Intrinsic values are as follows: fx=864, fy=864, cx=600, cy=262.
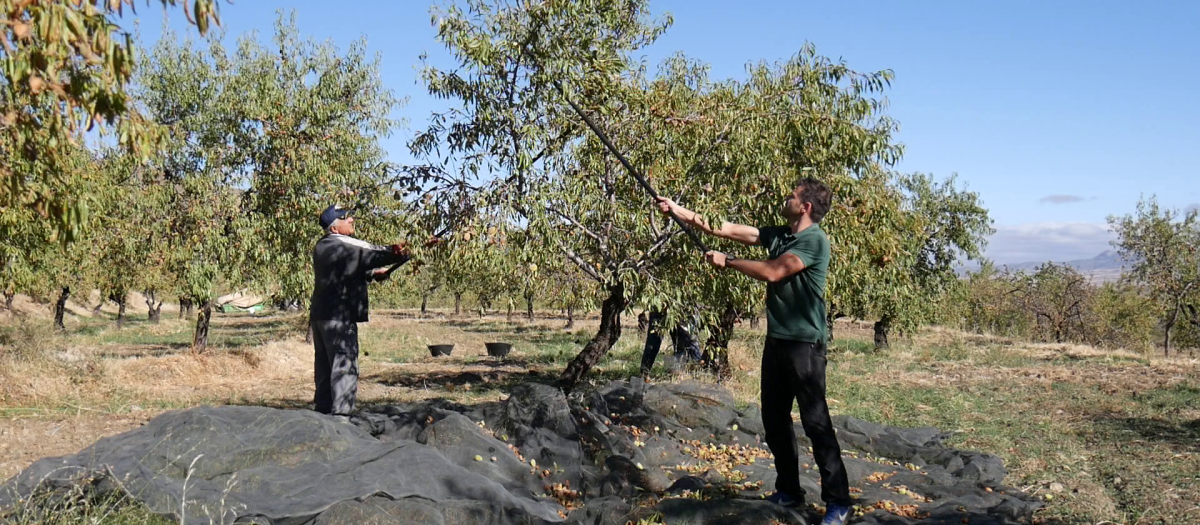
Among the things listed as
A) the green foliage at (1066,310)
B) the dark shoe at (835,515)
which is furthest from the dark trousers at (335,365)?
the green foliage at (1066,310)

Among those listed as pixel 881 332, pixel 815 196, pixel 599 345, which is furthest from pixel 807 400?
pixel 881 332

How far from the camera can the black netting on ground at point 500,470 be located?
4.44 m

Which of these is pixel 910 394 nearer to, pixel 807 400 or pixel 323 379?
pixel 807 400

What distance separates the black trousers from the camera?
4703mm

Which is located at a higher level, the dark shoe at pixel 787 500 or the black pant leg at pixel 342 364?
the black pant leg at pixel 342 364

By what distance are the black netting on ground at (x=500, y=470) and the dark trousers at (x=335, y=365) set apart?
0.33 meters

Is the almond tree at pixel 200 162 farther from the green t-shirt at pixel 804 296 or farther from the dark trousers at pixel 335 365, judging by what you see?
the green t-shirt at pixel 804 296

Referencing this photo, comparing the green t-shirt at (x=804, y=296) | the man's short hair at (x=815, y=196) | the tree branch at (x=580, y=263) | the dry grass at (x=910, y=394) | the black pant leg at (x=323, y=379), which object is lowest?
the dry grass at (x=910, y=394)

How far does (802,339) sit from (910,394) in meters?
8.70

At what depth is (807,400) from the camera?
15.4ft

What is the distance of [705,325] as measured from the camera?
911 centimetres

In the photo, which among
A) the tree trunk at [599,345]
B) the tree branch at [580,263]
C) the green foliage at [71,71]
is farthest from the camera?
the tree trunk at [599,345]

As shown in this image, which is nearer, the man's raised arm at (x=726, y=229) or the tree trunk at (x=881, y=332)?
the man's raised arm at (x=726, y=229)

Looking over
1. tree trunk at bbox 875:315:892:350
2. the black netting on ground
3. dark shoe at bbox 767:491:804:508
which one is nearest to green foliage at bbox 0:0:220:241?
the black netting on ground
